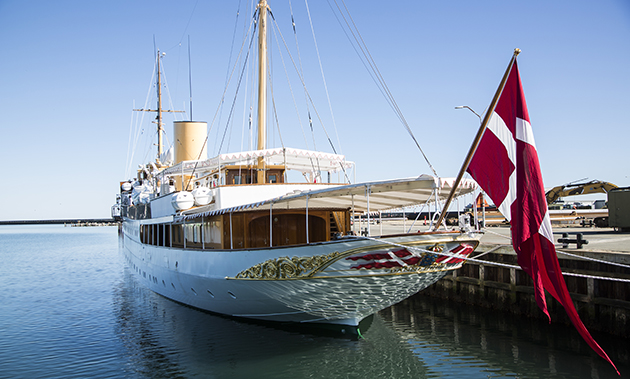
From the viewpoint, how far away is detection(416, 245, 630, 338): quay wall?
1305 centimetres

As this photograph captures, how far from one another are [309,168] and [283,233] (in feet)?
15.4

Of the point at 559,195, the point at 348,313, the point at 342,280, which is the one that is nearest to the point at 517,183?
the point at 342,280

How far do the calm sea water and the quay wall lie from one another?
489 millimetres

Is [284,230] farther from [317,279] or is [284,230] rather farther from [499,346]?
[499,346]

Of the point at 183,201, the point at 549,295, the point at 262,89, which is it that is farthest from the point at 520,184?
the point at 262,89

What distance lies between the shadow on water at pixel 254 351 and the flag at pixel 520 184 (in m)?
5.18

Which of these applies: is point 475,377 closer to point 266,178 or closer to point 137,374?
point 137,374

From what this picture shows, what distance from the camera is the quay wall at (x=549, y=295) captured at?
42.8 feet

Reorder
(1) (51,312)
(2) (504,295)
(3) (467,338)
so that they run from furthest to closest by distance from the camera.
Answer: (1) (51,312) → (2) (504,295) → (3) (467,338)

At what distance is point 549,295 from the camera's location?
1513 cm

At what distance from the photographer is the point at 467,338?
14430 mm

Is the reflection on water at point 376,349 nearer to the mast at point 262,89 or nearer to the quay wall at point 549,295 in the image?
the quay wall at point 549,295

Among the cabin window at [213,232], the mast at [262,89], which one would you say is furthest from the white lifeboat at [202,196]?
the mast at [262,89]

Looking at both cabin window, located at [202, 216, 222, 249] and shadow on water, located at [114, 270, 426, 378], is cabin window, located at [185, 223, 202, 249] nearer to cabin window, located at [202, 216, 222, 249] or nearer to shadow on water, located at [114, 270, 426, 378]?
cabin window, located at [202, 216, 222, 249]
